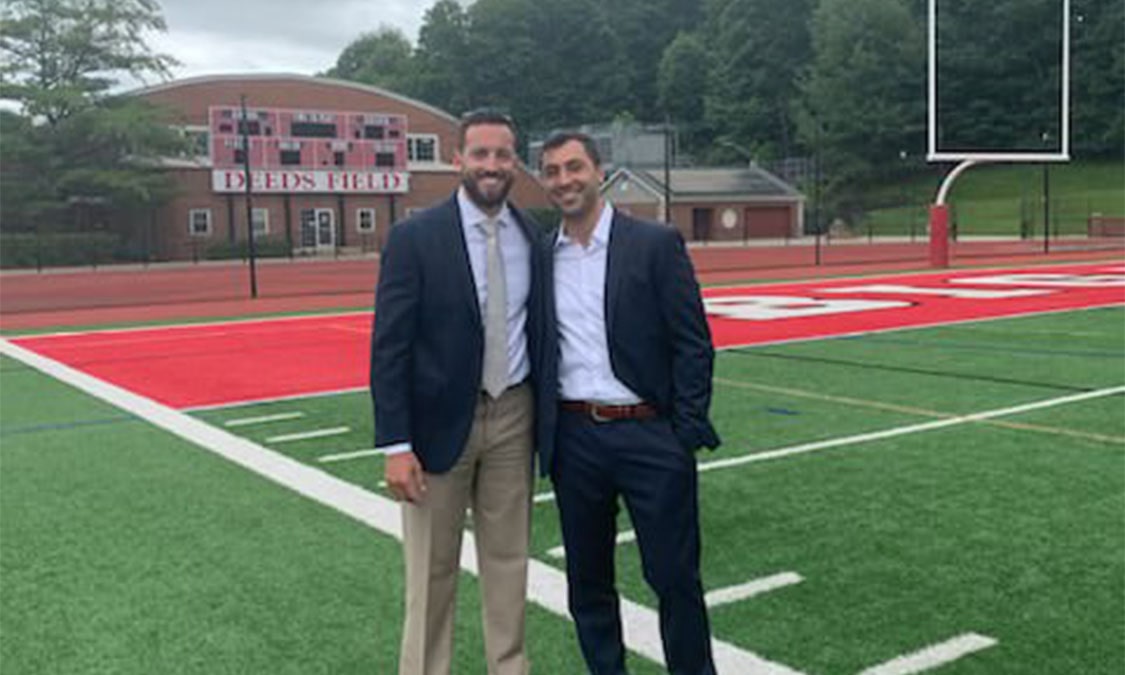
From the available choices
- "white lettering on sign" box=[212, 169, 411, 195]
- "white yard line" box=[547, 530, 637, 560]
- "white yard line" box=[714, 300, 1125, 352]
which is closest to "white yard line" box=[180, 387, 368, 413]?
"white yard line" box=[714, 300, 1125, 352]

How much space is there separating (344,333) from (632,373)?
11919mm

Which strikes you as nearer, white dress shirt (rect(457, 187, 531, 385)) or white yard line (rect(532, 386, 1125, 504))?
white dress shirt (rect(457, 187, 531, 385))

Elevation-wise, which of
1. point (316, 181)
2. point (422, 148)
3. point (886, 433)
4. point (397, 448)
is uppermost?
point (422, 148)

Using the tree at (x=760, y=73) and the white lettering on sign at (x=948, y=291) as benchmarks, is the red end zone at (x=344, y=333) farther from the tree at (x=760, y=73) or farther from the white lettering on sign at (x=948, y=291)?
the tree at (x=760, y=73)

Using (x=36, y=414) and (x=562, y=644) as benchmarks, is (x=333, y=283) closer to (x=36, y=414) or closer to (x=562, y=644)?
(x=36, y=414)

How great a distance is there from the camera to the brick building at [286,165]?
1975 inches

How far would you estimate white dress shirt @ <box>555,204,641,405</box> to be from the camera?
3.26m

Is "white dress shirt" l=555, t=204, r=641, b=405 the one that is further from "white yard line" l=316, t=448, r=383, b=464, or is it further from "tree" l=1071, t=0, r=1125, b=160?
"tree" l=1071, t=0, r=1125, b=160

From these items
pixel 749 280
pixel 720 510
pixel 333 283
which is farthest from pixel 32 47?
pixel 720 510

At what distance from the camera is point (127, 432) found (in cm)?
813

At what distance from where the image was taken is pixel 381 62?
358ft

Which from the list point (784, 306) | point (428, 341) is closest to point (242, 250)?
point (784, 306)

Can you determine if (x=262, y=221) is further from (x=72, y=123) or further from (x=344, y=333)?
(x=344, y=333)

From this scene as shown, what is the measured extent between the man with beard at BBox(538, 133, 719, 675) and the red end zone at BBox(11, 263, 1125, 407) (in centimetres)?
662
